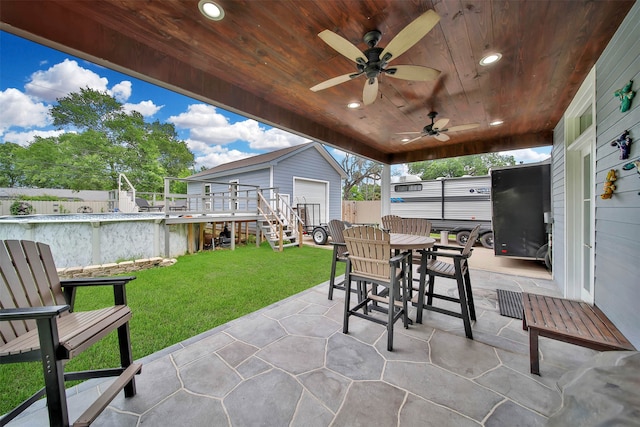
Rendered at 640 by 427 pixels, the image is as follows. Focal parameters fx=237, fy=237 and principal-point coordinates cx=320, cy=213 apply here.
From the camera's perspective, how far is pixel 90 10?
5.95ft

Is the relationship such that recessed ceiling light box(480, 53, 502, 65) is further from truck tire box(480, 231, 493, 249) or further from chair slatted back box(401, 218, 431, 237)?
truck tire box(480, 231, 493, 249)

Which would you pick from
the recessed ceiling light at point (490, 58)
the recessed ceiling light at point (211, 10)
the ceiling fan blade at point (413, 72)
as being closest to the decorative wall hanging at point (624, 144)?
the recessed ceiling light at point (490, 58)

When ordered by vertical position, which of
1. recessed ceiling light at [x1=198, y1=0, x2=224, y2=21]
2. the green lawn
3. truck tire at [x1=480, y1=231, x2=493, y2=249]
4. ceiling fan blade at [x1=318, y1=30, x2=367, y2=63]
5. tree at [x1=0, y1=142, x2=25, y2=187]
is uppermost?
tree at [x1=0, y1=142, x2=25, y2=187]

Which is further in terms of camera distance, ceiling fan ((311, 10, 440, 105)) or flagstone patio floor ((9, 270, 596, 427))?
ceiling fan ((311, 10, 440, 105))

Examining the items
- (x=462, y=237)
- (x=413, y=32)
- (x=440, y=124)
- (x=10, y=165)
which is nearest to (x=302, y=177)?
(x=462, y=237)

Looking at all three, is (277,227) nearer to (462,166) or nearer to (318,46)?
(318,46)

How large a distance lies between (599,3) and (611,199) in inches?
57.4

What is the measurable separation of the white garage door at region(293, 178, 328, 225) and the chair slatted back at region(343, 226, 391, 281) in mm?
7928

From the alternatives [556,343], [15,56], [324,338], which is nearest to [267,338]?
[324,338]

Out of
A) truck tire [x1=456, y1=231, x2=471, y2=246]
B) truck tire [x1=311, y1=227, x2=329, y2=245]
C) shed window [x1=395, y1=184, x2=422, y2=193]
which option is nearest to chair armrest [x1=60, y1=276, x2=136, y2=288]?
truck tire [x1=311, y1=227, x2=329, y2=245]

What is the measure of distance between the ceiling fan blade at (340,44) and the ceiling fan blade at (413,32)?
24 cm

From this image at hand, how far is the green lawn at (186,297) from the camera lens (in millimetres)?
1927

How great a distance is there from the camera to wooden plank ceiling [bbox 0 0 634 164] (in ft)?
5.78

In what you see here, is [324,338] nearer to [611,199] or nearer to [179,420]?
[179,420]
